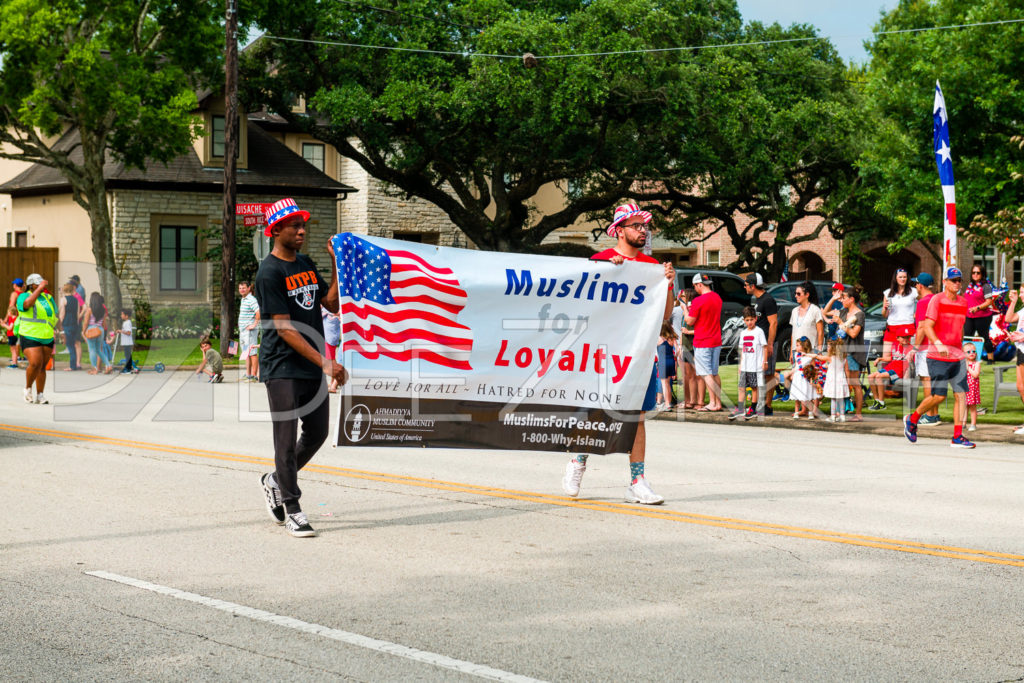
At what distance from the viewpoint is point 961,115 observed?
31047 mm

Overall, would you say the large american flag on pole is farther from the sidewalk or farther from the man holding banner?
the man holding banner

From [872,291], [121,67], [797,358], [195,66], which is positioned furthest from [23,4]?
[872,291]

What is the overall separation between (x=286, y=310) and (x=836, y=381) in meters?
11.0

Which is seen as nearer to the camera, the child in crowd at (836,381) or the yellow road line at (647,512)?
the yellow road line at (647,512)

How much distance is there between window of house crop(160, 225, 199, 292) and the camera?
4056 cm

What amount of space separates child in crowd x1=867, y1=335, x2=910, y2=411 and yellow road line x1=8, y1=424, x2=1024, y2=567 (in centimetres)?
1043

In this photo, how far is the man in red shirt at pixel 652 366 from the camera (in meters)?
9.03

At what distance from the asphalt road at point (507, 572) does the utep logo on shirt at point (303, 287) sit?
1.54m

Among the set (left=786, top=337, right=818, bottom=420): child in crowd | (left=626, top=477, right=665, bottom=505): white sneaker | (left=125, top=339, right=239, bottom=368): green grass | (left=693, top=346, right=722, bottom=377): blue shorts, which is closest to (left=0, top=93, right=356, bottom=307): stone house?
(left=125, top=339, right=239, bottom=368): green grass

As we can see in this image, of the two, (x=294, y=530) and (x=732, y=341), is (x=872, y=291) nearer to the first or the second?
(x=732, y=341)

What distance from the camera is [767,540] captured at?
25.5ft

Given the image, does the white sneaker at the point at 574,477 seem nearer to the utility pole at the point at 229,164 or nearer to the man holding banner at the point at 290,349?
the man holding banner at the point at 290,349

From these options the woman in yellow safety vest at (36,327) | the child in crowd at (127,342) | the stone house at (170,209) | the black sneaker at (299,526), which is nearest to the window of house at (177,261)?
the stone house at (170,209)

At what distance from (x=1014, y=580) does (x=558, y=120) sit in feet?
90.0
